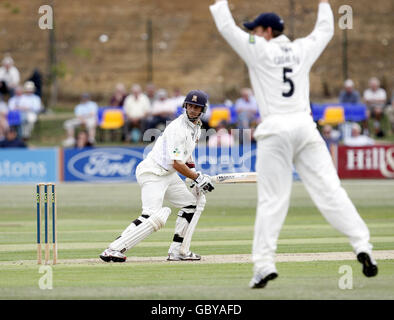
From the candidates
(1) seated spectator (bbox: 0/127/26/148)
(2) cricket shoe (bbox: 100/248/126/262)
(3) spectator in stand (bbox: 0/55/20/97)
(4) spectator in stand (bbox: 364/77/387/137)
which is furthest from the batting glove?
(3) spectator in stand (bbox: 0/55/20/97)

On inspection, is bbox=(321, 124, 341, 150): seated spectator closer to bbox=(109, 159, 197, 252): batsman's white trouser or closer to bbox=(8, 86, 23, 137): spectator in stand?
bbox=(8, 86, 23, 137): spectator in stand

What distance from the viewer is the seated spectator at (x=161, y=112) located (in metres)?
23.4

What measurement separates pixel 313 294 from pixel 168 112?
16.9 metres

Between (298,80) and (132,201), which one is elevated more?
(298,80)

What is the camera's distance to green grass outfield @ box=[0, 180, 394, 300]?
23.1 ft

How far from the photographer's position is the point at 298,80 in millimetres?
7047

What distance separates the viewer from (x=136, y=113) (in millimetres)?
23781

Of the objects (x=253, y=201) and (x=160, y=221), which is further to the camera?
(x=253, y=201)

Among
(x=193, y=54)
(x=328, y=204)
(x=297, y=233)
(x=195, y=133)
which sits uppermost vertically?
(x=193, y=54)

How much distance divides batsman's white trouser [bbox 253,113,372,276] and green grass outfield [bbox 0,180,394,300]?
16.2 inches
